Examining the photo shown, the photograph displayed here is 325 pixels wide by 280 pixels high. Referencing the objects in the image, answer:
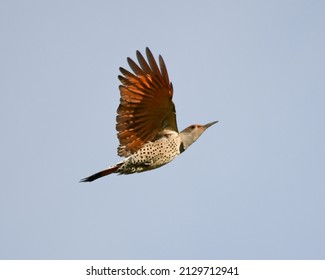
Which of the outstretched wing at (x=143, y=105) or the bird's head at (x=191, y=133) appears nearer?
the outstretched wing at (x=143, y=105)

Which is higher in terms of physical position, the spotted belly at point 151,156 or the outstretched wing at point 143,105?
the outstretched wing at point 143,105

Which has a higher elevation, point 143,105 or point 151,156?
point 143,105

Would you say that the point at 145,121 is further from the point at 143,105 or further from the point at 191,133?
the point at 191,133

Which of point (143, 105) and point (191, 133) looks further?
point (191, 133)

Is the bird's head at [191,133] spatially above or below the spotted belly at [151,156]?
above

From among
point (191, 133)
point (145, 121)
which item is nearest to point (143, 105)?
point (145, 121)
